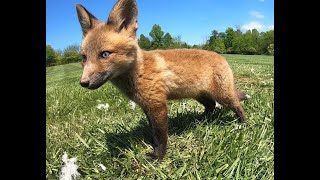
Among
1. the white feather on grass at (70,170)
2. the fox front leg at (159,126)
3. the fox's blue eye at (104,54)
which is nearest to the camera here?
the fox's blue eye at (104,54)

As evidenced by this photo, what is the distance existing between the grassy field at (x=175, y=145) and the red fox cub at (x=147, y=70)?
0.28m

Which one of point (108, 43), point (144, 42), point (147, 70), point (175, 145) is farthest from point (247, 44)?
point (108, 43)

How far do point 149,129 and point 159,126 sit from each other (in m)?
0.74

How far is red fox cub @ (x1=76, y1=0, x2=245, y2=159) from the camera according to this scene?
378 cm

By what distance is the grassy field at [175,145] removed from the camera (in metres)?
3.62

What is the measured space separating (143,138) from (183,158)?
81 cm

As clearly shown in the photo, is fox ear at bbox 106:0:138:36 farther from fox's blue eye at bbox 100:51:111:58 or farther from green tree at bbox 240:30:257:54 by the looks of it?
green tree at bbox 240:30:257:54

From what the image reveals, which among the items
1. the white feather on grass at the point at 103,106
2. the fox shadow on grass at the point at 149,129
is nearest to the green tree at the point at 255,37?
the white feather on grass at the point at 103,106

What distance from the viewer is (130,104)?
21.5ft

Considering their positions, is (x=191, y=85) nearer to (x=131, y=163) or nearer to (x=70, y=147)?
(x=131, y=163)

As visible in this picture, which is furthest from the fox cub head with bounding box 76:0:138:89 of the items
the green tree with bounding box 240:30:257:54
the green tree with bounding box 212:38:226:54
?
the green tree with bounding box 240:30:257:54

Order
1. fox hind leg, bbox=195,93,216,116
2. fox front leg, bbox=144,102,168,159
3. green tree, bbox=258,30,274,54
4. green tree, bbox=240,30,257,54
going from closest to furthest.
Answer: fox front leg, bbox=144,102,168,159 < fox hind leg, bbox=195,93,216,116 < green tree, bbox=240,30,257,54 < green tree, bbox=258,30,274,54

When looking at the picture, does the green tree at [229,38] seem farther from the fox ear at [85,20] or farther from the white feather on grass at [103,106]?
the fox ear at [85,20]
